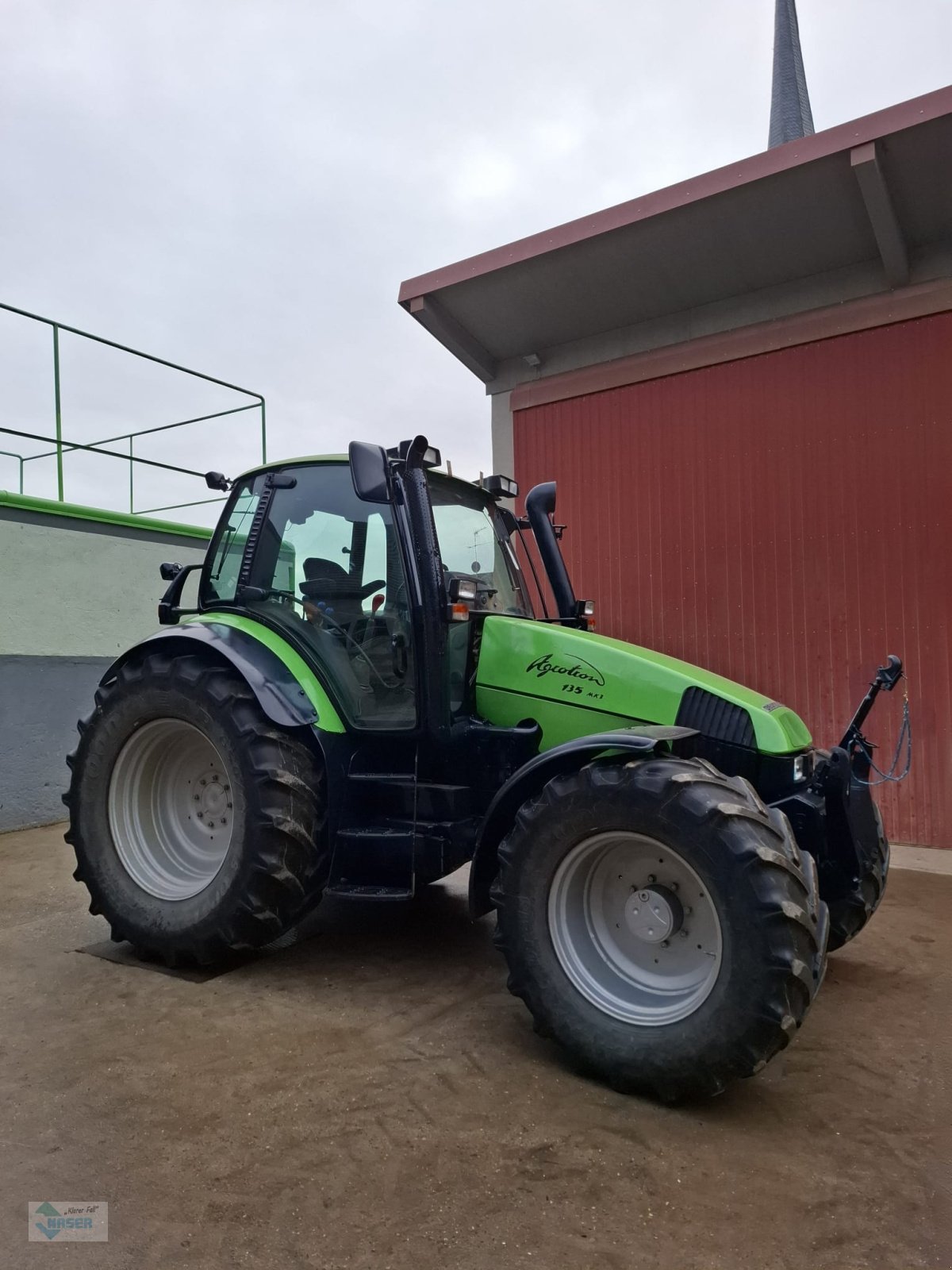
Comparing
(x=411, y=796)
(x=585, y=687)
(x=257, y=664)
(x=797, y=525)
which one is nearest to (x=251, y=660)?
(x=257, y=664)

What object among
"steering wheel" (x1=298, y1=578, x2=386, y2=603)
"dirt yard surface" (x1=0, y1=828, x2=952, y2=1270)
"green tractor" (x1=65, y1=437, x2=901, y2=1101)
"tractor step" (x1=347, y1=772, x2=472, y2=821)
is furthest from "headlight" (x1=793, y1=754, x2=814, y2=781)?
"steering wheel" (x1=298, y1=578, x2=386, y2=603)

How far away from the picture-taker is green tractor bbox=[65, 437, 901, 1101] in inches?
104

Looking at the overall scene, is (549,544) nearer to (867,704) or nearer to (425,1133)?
(867,704)

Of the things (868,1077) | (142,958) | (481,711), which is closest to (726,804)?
(868,1077)

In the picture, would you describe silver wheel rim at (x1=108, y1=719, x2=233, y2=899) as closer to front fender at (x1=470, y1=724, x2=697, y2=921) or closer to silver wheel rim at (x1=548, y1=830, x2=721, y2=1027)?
front fender at (x1=470, y1=724, x2=697, y2=921)

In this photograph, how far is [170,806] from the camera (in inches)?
168

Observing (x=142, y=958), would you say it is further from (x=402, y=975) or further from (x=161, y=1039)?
(x=402, y=975)

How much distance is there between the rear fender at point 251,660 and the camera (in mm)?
3666

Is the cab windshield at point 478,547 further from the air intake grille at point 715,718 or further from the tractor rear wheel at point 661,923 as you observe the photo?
the tractor rear wheel at point 661,923

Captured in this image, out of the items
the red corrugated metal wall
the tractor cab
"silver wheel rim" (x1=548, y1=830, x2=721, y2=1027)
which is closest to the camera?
"silver wheel rim" (x1=548, y1=830, x2=721, y2=1027)

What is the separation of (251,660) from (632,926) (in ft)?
6.53

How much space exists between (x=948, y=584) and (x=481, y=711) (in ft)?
14.7

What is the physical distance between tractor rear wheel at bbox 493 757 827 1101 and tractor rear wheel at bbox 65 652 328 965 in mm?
1048

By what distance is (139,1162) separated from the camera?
2.29m
